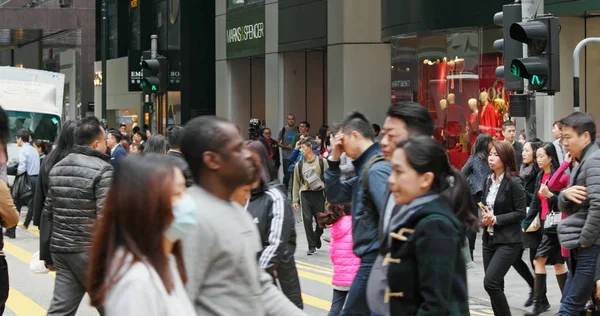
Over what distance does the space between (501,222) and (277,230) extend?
113 inches

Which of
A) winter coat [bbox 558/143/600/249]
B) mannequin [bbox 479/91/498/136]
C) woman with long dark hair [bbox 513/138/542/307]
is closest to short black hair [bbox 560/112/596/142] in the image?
winter coat [bbox 558/143/600/249]

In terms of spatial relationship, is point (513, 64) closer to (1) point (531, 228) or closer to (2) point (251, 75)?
(1) point (531, 228)

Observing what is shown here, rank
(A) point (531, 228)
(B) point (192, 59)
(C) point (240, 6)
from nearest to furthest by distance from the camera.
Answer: (A) point (531, 228) → (C) point (240, 6) → (B) point (192, 59)

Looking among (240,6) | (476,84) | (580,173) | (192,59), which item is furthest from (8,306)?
(192,59)

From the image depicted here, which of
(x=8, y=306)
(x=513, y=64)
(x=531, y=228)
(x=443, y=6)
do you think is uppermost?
(x=443, y=6)

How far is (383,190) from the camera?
18.9 feet

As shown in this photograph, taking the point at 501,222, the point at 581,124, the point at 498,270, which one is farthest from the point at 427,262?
the point at 501,222

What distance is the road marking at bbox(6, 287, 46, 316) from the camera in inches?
408

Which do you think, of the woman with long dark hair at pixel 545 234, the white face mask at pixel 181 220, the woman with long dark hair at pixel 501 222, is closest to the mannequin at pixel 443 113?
the woman with long dark hair at pixel 545 234

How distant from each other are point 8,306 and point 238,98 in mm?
20621

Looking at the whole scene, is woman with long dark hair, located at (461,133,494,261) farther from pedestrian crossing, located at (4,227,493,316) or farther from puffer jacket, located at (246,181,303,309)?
→ puffer jacket, located at (246,181,303,309)

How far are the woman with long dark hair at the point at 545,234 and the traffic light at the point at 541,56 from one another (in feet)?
4.12

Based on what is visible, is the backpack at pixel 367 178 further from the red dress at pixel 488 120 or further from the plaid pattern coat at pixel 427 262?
the red dress at pixel 488 120

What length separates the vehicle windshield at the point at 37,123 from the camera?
24500 millimetres
